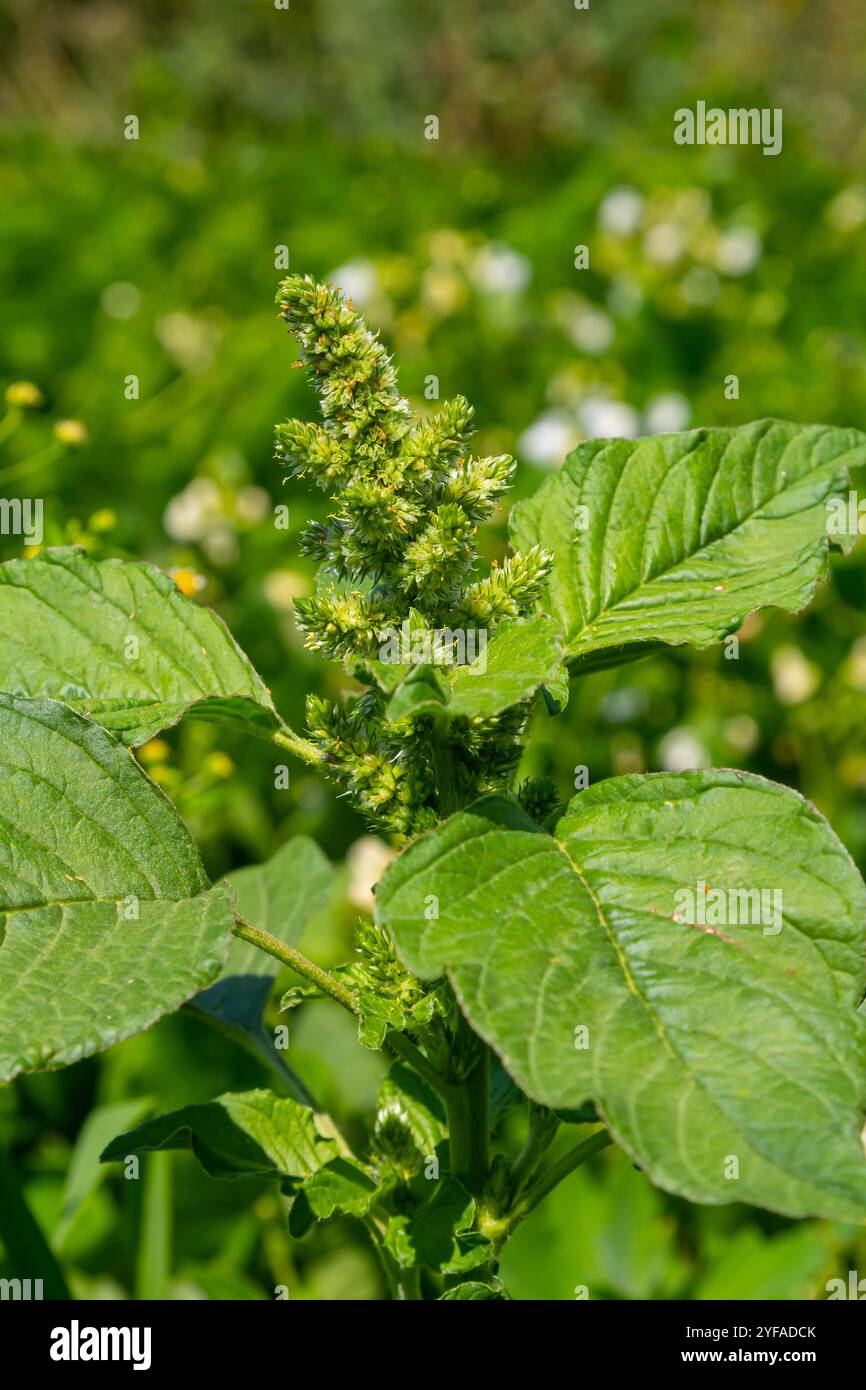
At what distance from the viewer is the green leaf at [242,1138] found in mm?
810

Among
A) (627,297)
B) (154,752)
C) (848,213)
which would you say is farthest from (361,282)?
(154,752)

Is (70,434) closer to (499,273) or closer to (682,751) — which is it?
(682,751)

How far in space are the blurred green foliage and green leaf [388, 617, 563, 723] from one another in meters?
0.63

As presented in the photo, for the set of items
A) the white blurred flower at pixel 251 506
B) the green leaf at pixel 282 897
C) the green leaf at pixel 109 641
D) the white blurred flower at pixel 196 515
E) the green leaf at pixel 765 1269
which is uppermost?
the white blurred flower at pixel 251 506

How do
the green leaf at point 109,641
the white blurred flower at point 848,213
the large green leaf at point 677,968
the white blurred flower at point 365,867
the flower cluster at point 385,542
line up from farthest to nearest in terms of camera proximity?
the white blurred flower at point 848,213
the white blurred flower at point 365,867
the green leaf at point 109,641
the flower cluster at point 385,542
the large green leaf at point 677,968

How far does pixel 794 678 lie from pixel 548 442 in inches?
26.0

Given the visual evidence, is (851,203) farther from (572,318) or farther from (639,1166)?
(639,1166)

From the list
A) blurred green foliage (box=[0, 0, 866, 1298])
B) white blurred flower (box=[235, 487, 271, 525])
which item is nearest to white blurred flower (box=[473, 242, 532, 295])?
blurred green foliage (box=[0, 0, 866, 1298])

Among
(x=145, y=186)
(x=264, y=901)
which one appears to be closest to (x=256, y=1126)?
(x=264, y=901)

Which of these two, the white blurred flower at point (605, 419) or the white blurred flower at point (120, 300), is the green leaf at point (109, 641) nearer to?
the white blurred flower at point (605, 419)

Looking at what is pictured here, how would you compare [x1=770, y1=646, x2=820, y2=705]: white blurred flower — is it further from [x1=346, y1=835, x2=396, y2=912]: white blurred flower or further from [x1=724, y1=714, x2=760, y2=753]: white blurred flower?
[x1=346, y1=835, x2=396, y2=912]: white blurred flower

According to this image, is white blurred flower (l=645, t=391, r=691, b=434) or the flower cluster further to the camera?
white blurred flower (l=645, t=391, r=691, b=434)

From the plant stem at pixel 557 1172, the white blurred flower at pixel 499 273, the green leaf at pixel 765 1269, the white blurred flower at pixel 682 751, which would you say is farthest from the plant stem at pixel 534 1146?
the white blurred flower at pixel 499 273

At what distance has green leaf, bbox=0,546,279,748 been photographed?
831 mm
